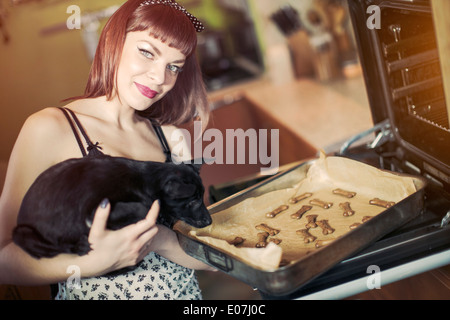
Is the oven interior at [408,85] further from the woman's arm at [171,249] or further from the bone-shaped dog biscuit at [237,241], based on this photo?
the woman's arm at [171,249]

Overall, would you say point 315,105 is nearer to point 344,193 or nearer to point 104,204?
point 344,193

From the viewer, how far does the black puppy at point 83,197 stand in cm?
76

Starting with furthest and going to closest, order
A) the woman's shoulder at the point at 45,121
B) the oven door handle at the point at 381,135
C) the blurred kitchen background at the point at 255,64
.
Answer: the blurred kitchen background at the point at 255,64, the oven door handle at the point at 381,135, the woman's shoulder at the point at 45,121

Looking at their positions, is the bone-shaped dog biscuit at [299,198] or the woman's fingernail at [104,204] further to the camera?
the bone-shaped dog biscuit at [299,198]

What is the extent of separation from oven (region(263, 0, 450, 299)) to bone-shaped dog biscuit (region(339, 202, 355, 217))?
11 cm

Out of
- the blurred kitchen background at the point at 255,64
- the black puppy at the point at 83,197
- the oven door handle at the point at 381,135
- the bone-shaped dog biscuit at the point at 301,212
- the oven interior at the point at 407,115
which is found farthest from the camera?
the blurred kitchen background at the point at 255,64

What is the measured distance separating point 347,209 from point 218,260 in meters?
0.35

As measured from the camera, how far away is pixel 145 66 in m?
0.88

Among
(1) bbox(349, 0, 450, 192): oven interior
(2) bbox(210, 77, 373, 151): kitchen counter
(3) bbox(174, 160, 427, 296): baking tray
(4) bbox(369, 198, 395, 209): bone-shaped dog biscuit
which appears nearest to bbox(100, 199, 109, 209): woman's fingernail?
(3) bbox(174, 160, 427, 296): baking tray

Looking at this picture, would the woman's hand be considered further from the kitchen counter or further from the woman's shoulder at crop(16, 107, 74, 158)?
the kitchen counter

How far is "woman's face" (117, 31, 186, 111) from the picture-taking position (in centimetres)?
88

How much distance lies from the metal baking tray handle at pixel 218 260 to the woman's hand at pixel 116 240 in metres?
0.12

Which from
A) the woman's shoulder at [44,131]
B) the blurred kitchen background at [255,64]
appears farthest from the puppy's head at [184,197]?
the blurred kitchen background at [255,64]
